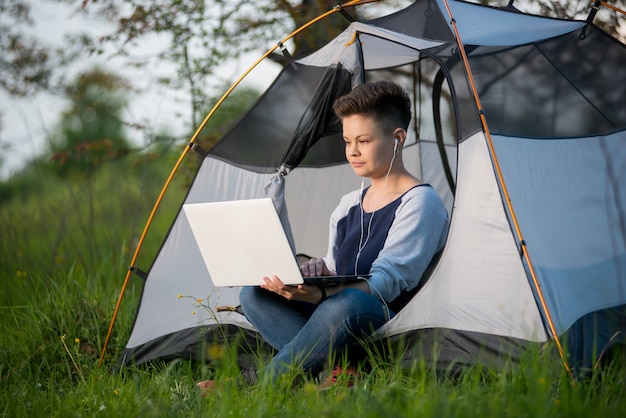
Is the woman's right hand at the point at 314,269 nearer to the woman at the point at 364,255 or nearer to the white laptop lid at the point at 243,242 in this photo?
the woman at the point at 364,255

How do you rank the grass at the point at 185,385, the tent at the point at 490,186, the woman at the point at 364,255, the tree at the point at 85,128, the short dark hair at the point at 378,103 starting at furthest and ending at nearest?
the tree at the point at 85,128 < the short dark hair at the point at 378,103 < the woman at the point at 364,255 < the tent at the point at 490,186 < the grass at the point at 185,385

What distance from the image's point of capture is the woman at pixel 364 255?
257 centimetres

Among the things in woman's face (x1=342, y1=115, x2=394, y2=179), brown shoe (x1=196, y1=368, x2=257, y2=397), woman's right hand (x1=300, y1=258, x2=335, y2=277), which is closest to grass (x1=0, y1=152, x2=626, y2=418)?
brown shoe (x1=196, y1=368, x2=257, y2=397)

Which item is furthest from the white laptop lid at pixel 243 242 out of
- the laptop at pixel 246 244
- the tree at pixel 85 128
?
the tree at pixel 85 128

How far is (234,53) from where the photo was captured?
16.1 ft

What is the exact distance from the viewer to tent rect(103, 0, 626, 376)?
244 cm

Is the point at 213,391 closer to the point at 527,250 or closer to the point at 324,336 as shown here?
the point at 324,336

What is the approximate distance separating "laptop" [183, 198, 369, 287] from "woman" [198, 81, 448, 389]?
0.19 ft

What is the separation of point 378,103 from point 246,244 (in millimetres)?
801

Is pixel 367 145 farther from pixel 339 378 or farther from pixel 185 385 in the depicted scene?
pixel 185 385

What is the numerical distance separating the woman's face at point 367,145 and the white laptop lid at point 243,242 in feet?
2.10

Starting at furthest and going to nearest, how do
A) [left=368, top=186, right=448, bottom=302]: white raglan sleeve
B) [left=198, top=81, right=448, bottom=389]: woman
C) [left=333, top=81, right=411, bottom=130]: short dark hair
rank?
1. [left=333, top=81, right=411, bottom=130]: short dark hair
2. [left=368, top=186, right=448, bottom=302]: white raglan sleeve
3. [left=198, top=81, right=448, bottom=389]: woman

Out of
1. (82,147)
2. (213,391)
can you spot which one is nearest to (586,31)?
(213,391)

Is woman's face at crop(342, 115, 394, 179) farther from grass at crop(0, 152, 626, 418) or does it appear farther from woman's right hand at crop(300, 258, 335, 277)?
grass at crop(0, 152, 626, 418)
